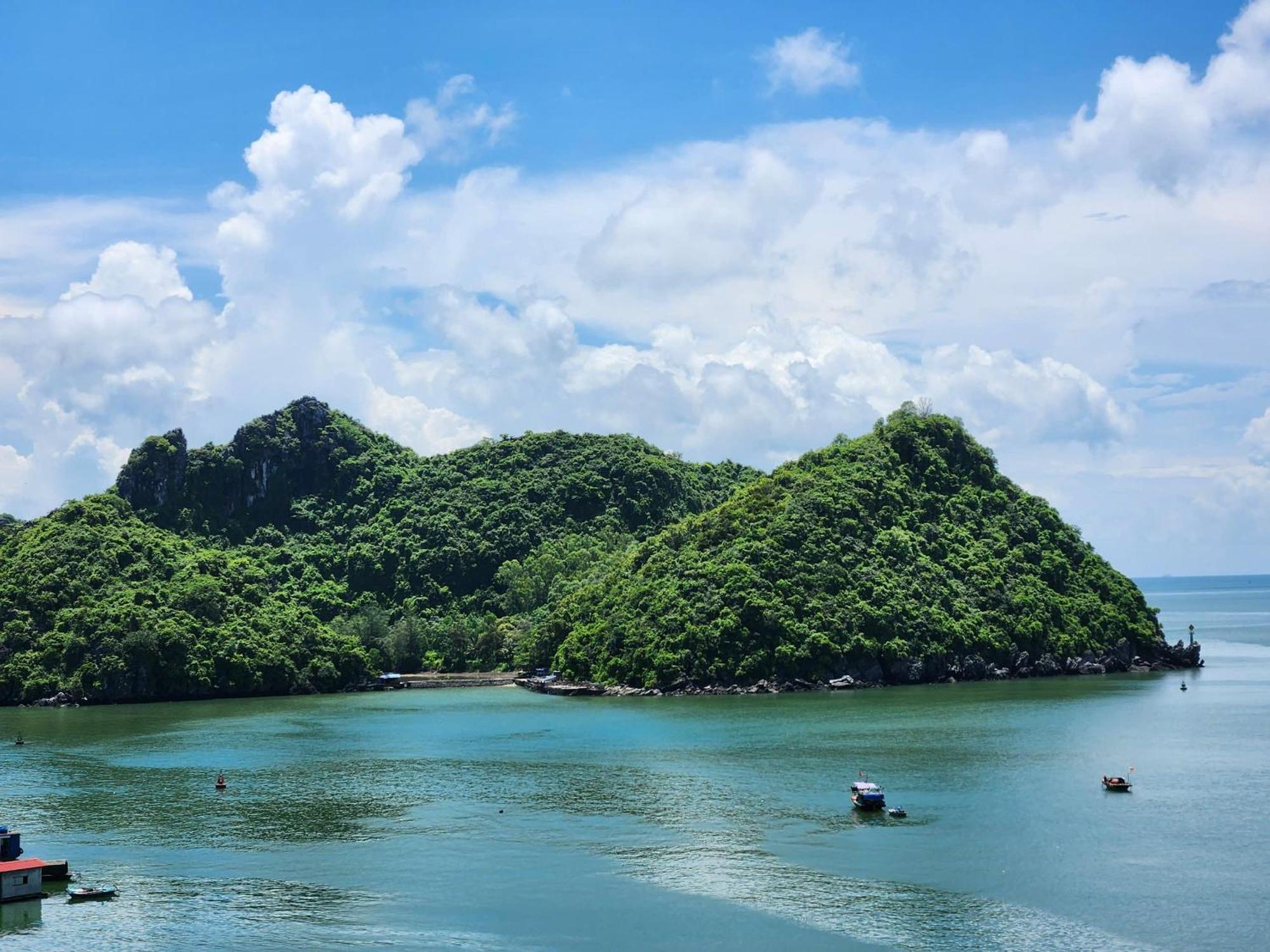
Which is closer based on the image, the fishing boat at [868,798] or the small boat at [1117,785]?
the fishing boat at [868,798]

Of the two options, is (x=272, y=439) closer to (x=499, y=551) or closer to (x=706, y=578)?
(x=499, y=551)

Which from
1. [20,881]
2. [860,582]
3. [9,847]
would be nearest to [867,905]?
[20,881]

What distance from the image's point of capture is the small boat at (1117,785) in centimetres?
5703

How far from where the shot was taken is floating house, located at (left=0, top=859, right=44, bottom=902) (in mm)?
42062

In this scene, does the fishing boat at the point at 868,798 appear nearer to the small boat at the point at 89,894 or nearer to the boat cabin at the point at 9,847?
the small boat at the point at 89,894

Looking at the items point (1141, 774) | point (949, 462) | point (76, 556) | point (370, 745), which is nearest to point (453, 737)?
point (370, 745)

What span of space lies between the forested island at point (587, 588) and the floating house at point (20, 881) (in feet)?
208

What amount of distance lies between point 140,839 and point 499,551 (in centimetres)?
10100

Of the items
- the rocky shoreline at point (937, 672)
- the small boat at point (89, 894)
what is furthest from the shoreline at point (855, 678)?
the small boat at point (89, 894)

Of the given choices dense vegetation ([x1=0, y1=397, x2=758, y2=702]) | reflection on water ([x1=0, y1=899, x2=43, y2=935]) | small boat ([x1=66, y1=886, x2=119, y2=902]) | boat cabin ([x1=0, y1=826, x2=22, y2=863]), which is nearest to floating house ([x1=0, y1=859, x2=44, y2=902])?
reflection on water ([x1=0, y1=899, x2=43, y2=935])

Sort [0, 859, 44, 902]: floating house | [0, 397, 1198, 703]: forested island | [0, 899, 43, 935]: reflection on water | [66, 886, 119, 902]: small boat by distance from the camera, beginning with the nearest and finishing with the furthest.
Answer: [0, 899, 43, 935]: reflection on water, [0, 859, 44, 902]: floating house, [66, 886, 119, 902]: small boat, [0, 397, 1198, 703]: forested island

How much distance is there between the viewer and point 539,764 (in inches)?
2645

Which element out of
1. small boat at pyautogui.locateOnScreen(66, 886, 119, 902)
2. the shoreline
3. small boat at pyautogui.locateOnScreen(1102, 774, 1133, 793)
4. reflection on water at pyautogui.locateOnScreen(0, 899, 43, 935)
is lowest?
reflection on water at pyautogui.locateOnScreen(0, 899, 43, 935)

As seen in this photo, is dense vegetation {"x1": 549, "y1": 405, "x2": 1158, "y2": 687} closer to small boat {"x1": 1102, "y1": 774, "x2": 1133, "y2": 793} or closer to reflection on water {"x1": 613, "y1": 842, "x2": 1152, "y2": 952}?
small boat {"x1": 1102, "y1": 774, "x2": 1133, "y2": 793}
